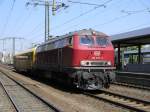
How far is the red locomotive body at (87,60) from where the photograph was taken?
60.9 ft

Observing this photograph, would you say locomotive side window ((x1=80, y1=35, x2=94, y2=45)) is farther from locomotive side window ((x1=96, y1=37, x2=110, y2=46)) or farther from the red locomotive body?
locomotive side window ((x1=96, y1=37, x2=110, y2=46))

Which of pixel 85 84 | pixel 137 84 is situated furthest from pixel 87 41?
pixel 137 84

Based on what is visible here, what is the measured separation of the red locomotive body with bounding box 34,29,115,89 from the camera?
18.6m

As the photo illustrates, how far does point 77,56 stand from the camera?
1869cm

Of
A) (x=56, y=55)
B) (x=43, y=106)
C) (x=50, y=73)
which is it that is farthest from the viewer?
(x=50, y=73)

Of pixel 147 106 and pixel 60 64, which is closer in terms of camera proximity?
pixel 147 106

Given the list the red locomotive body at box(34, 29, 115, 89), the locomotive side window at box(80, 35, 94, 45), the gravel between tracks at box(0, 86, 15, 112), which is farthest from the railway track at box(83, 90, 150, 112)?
the gravel between tracks at box(0, 86, 15, 112)

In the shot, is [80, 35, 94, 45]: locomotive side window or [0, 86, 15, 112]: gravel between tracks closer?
[0, 86, 15, 112]: gravel between tracks

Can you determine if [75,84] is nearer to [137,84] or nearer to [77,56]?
[77,56]

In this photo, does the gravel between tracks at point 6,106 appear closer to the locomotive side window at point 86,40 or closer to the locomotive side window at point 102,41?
the locomotive side window at point 86,40

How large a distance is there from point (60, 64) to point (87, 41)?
8.28ft

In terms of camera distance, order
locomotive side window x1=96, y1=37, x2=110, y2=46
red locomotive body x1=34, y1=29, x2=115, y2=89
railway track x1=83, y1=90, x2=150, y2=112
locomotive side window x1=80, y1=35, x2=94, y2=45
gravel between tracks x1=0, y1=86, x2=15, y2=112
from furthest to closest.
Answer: locomotive side window x1=96, y1=37, x2=110, y2=46 < locomotive side window x1=80, y1=35, x2=94, y2=45 < red locomotive body x1=34, y1=29, x2=115, y2=89 < gravel between tracks x1=0, y1=86, x2=15, y2=112 < railway track x1=83, y1=90, x2=150, y2=112

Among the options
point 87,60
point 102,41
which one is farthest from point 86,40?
point 87,60

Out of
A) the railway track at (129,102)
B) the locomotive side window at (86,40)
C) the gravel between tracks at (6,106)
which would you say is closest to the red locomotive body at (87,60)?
the locomotive side window at (86,40)
